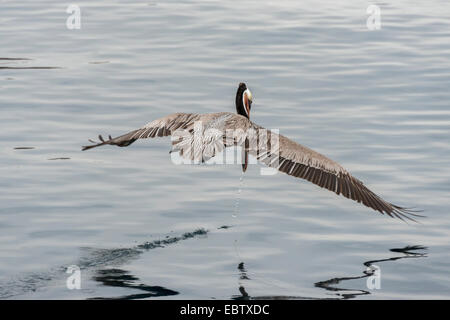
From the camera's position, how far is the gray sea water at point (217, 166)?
35.4ft

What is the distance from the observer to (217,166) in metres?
14.7

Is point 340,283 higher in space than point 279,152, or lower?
lower

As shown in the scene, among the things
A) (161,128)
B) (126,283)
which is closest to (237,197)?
(161,128)

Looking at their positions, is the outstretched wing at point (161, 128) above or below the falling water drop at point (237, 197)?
above

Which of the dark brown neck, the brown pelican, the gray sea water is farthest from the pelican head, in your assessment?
the gray sea water

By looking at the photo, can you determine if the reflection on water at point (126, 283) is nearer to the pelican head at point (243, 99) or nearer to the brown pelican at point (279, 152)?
the brown pelican at point (279, 152)

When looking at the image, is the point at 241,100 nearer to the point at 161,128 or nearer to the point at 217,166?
the point at 161,128

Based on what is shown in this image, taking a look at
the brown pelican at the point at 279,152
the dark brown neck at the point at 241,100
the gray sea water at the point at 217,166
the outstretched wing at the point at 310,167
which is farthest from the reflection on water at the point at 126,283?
the dark brown neck at the point at 241,100

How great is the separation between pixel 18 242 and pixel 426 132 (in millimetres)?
7220

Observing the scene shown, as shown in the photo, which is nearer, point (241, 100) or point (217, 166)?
point (241, 100)

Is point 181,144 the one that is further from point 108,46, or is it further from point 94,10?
point 94,10

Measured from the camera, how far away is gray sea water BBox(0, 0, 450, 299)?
1079cm

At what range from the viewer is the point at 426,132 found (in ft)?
52.2

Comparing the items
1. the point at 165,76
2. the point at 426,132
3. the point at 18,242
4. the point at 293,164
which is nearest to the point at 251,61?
the point at 165,76
